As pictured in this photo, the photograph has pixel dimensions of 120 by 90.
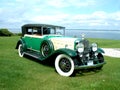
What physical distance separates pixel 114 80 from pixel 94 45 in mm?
1968

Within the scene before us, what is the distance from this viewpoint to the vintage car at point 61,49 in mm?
9031

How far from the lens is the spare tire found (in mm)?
10383

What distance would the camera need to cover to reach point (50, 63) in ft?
36.7

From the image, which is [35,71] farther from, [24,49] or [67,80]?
[24,49]

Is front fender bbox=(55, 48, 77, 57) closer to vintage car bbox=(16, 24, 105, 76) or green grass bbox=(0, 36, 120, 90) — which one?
vintage car bbox=(16, 24, 105, 76)

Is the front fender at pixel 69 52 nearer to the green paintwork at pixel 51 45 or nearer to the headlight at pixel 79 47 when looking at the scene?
the green paintwork at pixel 51 45

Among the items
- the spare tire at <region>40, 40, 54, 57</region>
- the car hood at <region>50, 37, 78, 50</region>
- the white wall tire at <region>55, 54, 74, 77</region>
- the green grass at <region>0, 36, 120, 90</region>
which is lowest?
the green grass at <region>0, 36, 120, 90</region>

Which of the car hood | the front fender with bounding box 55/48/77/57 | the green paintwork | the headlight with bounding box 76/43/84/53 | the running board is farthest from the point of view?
the running board

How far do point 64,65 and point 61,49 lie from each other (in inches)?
25.9

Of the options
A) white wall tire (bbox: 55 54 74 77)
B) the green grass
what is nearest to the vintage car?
white wall tire (bbox: 55 54 74 77)

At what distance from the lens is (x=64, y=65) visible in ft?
30.2

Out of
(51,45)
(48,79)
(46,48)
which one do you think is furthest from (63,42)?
(48,79)

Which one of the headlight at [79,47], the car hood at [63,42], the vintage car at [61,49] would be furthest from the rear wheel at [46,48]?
the headlight at [79,47]

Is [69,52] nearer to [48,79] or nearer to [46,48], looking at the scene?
[48,79]
